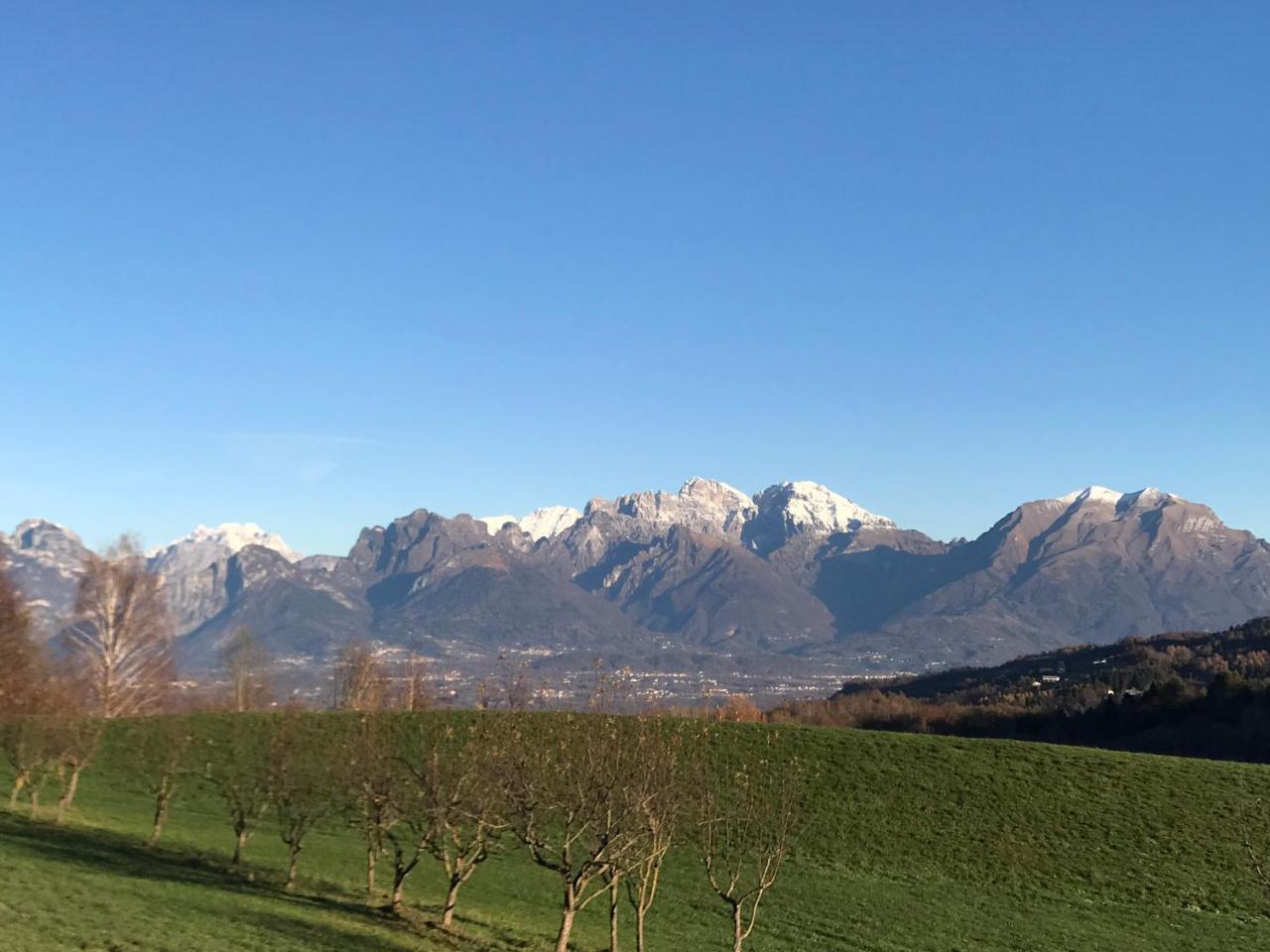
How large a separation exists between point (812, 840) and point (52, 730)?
38267 millimetres

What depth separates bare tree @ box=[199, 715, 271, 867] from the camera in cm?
4278

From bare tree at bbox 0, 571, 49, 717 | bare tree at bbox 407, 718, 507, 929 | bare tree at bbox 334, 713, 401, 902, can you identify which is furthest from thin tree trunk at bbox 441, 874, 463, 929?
bare tree at bbox 0, 571, 49, 717

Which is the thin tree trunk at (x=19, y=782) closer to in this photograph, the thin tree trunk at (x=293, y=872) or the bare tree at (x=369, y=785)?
the thin tree trunk at (x=293, y=872)

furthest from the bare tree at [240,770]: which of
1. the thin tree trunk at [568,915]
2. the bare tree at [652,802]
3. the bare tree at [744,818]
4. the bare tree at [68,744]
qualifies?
the bare tree at [744,818]

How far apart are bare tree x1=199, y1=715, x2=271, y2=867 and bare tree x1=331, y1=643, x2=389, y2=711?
38067 millimetres

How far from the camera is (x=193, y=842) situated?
48219 mm

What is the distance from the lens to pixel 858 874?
54344 mm

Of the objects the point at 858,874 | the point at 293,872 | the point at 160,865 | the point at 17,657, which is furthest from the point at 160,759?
the point at 858,874

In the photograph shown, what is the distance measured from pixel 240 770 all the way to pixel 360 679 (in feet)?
243

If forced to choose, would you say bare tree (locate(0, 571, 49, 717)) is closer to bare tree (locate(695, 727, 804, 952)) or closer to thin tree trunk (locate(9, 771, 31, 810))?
thin tree trunk (locate(9, 771, 31, 810))

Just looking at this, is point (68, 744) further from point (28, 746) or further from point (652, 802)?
point (652, 802)

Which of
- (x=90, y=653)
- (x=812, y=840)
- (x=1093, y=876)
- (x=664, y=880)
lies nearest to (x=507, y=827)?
(x=664, y=880)

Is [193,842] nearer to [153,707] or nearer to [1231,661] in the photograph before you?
[153,707]

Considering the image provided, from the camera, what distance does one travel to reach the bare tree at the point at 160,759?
46000 mm
